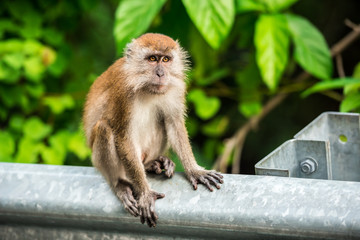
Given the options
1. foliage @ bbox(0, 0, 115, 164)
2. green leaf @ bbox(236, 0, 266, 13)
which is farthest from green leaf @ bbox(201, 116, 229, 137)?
green leaf @ bbox(236, 0, 266, 13)

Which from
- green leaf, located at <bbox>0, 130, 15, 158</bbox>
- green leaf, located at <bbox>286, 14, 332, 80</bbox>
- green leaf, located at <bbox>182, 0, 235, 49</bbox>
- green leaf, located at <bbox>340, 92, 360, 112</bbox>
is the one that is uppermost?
green leaf, located at <bbox>286, 14, 332, 80</bbox>

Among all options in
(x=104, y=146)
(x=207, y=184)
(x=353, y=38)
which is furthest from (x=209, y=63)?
(x=207, y=184)

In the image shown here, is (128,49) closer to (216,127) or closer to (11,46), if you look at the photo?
(11,46)

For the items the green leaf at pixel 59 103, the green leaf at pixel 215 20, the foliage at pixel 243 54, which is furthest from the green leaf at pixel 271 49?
the green leaf at pixel 59 103

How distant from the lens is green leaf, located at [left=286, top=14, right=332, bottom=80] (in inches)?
192

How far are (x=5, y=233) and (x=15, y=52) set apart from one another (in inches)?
136

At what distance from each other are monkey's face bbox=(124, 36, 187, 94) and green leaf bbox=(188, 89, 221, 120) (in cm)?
169

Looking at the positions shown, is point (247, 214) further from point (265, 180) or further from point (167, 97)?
point (167, 97)

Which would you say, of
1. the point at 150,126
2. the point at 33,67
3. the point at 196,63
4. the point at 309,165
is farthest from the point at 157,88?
the point at 196,63

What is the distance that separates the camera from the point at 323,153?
2.43 m

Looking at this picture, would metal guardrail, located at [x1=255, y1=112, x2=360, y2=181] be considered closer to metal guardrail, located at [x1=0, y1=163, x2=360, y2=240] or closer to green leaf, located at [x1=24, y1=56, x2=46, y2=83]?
metal guardrail, located at [x1=0, y1=163, x2=360, y2=240]

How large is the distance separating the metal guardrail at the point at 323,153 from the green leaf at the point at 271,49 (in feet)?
6.12

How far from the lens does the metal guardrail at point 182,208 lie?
2.02m

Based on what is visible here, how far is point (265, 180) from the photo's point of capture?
89.4 inches
